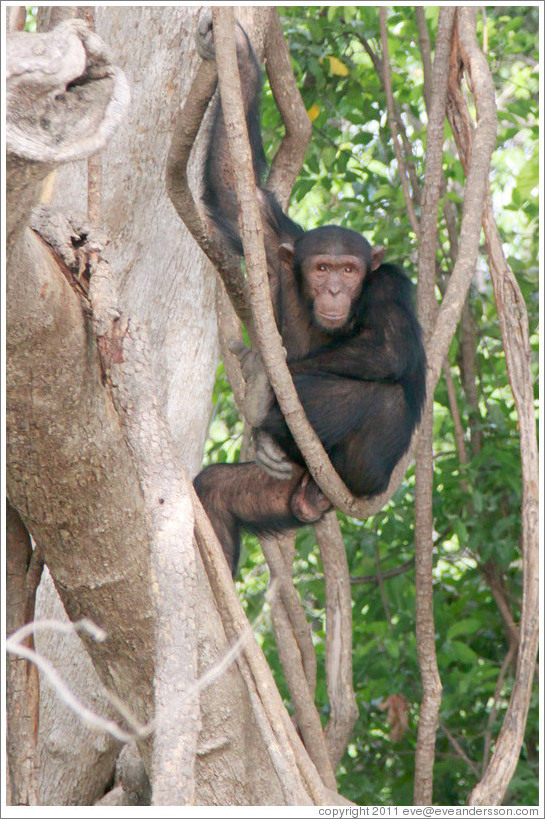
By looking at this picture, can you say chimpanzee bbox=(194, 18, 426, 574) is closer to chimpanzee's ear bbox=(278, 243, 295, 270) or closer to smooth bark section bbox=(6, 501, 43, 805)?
chimpanzee's ear bbox=(278, 243, 295, 270)

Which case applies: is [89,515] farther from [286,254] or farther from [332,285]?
[286,254]

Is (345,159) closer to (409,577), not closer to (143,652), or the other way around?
(409,577)

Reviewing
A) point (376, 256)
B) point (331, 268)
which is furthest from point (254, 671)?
point (376, 256)

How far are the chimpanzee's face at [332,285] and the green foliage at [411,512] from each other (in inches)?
42.4

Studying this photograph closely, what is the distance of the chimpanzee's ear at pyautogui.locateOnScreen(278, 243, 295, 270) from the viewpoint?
11.3 feet

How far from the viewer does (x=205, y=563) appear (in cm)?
225

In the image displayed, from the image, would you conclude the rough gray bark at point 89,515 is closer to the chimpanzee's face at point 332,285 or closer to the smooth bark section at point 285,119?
the chimpanzee's face at point 332,285

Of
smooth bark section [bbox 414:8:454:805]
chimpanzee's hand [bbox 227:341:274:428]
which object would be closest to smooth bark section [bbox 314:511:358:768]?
smooth bark section [bbox 414:8:454:805]

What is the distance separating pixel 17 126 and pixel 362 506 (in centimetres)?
192

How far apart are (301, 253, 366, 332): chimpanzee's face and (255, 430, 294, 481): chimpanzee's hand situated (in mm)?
493

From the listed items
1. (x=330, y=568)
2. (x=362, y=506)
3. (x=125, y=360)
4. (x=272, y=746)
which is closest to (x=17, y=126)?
(x=125, y=360)

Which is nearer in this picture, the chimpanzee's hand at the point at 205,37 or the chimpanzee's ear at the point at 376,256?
the chimpanzee's hand at the point at 205,37

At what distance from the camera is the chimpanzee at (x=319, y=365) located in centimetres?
312

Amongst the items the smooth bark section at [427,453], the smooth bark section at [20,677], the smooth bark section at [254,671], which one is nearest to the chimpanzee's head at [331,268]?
the smooth bark section at [427,453]
